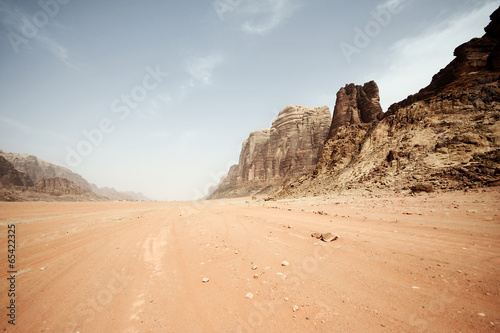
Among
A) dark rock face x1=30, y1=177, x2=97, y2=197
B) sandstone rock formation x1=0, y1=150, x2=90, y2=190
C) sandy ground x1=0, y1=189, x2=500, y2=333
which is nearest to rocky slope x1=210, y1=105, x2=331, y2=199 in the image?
dark rock face x1=30, y1=177, x2=97, y2=197

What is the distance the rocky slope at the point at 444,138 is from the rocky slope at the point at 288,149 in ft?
147

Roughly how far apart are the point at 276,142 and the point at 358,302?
86198mm

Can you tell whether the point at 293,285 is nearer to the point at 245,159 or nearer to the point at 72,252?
the point at 72,252

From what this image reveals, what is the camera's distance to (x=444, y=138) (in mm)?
17656

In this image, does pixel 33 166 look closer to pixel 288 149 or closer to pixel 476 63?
pixel 288 149

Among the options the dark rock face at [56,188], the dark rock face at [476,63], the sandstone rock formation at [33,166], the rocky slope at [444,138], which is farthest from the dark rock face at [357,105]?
the sandstone rock formation at [33,166]

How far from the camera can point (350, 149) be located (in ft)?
98.1

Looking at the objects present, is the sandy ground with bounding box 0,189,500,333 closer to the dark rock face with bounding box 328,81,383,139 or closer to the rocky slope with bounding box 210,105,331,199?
the dark rock face with bounding box 328,81,383,139

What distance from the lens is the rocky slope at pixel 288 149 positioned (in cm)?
7425

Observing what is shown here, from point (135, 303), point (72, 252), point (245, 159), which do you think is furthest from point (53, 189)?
point (135, 303)

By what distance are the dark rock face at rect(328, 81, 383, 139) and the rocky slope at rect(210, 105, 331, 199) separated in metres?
26.2

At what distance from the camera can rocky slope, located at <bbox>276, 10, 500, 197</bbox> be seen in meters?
14.1

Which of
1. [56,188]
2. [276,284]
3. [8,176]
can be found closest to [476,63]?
[276,284]

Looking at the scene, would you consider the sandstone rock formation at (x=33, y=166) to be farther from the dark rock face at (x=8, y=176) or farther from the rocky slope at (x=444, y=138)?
the rocky slope at (x=444, y=138)
